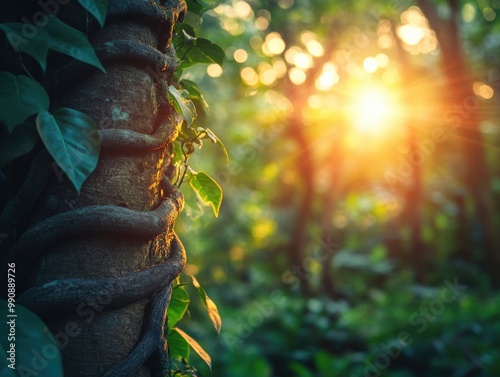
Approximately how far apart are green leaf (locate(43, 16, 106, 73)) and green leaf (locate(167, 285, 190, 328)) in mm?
594

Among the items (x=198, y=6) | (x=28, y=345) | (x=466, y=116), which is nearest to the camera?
(x=28, y=345)

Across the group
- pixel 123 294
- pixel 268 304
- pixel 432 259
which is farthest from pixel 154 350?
pixel 432 259

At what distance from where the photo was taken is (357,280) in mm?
9633

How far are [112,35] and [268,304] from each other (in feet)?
22.5

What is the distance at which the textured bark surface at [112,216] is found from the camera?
85 centimetres

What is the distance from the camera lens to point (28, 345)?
2.39 ft

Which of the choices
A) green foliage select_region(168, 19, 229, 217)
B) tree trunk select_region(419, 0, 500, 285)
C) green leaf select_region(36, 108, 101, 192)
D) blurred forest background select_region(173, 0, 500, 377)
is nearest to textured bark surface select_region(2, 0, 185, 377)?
green leaf select_region(36, 108, 101, 192)

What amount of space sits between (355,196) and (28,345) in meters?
12.2

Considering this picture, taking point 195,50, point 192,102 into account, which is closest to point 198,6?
point 195,50

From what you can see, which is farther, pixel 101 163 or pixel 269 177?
pixel 269 177

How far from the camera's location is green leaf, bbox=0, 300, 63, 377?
2.31ft

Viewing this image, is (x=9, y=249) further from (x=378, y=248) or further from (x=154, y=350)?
(x=378, y=248)

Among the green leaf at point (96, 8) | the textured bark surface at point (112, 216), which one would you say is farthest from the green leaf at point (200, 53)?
the green leaf at point (96, 8)

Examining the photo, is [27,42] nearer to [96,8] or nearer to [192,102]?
[96,8]
